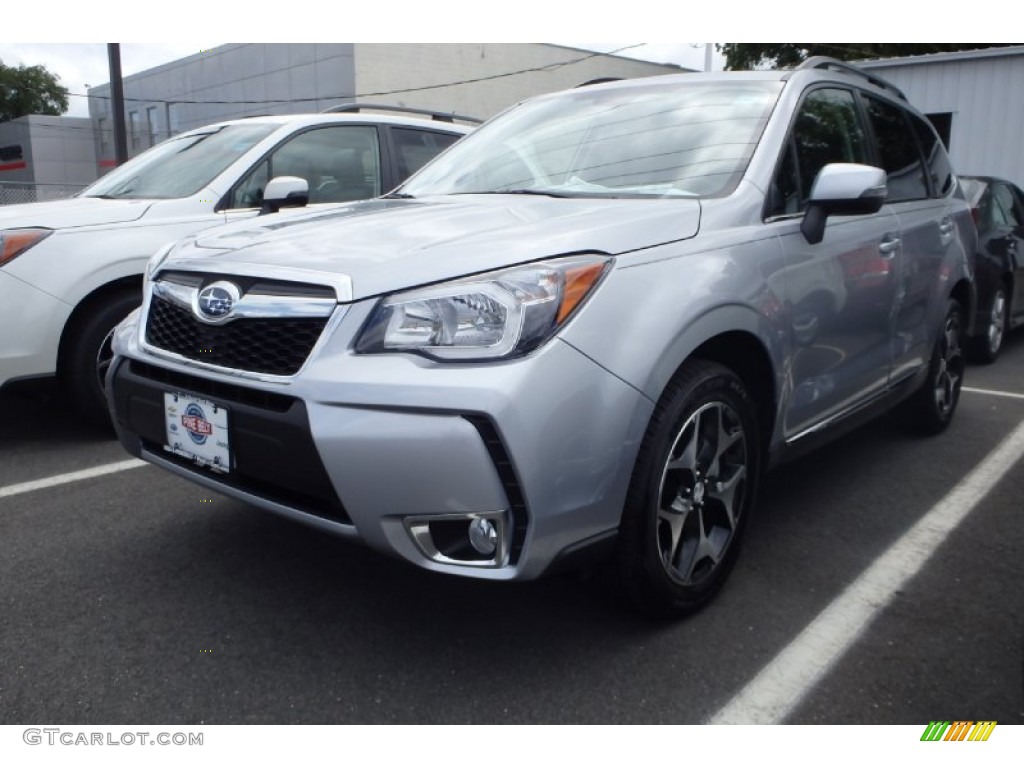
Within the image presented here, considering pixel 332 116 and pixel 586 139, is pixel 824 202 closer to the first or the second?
pixel 586 139

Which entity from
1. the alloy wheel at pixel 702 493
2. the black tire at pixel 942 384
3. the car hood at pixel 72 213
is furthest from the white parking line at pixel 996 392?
the car hood at pixel 72 213

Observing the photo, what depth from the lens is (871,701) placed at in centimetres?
217

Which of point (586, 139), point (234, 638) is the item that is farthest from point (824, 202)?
point (234, 638)

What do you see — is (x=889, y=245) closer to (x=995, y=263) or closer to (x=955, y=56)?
(x=995, y=263)

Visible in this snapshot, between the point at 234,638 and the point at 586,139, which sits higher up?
the point at 586,139

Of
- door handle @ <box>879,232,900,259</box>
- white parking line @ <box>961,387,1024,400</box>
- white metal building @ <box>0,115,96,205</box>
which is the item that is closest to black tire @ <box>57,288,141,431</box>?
door handle @ <box>879,232,900,259</box>

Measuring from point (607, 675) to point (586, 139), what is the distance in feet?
6.28

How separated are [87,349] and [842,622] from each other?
341cm

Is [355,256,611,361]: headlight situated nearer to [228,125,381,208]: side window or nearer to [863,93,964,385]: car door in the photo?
[863,93,964,385]: car door

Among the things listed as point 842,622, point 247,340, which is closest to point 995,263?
point 842,622

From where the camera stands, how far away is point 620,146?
3.14 meters

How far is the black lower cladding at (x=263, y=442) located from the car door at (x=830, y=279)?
1472mm

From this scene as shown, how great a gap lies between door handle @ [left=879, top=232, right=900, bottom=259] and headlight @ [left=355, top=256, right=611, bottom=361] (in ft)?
5.85

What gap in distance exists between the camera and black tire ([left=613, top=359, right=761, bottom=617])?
2244 millimetres
